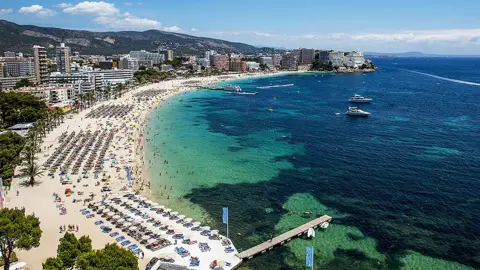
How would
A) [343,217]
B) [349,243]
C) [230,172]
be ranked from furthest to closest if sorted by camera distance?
[230,172], [343,217], [349,243]

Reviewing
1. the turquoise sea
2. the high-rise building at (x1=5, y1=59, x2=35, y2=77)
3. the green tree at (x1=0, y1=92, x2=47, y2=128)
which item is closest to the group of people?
the turquoise sea

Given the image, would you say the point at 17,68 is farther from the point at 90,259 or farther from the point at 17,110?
the point at 90,259

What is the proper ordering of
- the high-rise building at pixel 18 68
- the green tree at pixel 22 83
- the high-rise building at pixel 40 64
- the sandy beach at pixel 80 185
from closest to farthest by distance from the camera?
the sandy beach at pixel 80 185
the green tree at pixel 22 83
the high-rise building at pixel 40 64
the high-rise building at pixel 18 68


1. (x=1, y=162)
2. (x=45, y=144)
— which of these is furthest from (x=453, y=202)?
Result: (x=45, y=144)

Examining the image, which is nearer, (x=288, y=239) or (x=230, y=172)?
(x=288, y=239)

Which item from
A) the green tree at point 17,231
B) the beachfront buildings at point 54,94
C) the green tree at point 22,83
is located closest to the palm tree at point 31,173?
the green tree at point 17,231

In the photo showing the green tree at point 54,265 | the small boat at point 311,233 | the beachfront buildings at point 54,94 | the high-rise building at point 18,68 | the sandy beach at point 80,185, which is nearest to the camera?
the green tree at point 54,265

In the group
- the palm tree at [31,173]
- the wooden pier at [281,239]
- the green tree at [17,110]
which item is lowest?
the wooden pier at [281,239]

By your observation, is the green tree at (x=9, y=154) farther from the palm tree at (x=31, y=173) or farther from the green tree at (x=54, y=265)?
the green tree at (x=54, y=265)

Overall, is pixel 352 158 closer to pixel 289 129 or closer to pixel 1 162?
pixel 289 129
